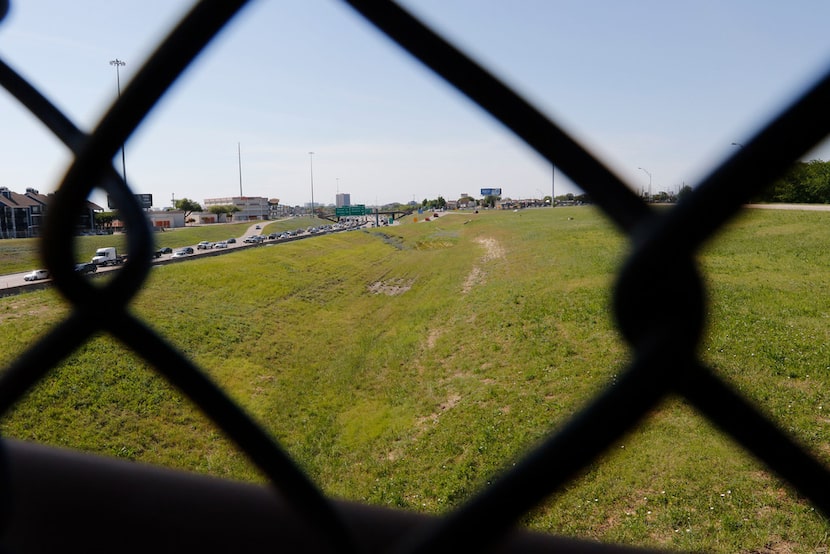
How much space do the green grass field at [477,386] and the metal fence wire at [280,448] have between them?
0.04 metres

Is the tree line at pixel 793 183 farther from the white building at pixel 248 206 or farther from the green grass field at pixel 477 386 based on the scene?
the white building at pixel 248 206

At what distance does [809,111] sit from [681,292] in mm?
109

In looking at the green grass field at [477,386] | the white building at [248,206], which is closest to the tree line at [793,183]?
the green grass field at [477,386]

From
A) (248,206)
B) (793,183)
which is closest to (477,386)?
(793,183)

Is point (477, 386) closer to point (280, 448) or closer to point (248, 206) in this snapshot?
point (280, 448)

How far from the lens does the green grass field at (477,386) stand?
→ 5.60 metres

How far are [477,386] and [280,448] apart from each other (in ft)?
31.8

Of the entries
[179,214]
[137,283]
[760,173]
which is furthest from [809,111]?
[179,214]

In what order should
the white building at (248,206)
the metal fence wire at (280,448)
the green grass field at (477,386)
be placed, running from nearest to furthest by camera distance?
1. the metal fence wire at (280,448)
2. the green grass field at (477,386)
3. the white building at (248,206)

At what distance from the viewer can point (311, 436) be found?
9.73 metres

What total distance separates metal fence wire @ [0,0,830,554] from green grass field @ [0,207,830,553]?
43mm

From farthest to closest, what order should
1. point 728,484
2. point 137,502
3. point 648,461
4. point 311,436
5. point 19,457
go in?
point 311,436 → point 648,461 → point 728,484 → point 19,457 → point 137,502

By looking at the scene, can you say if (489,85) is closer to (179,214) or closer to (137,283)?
(137,283)

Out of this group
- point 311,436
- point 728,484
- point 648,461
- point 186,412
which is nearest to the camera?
point 728,484
